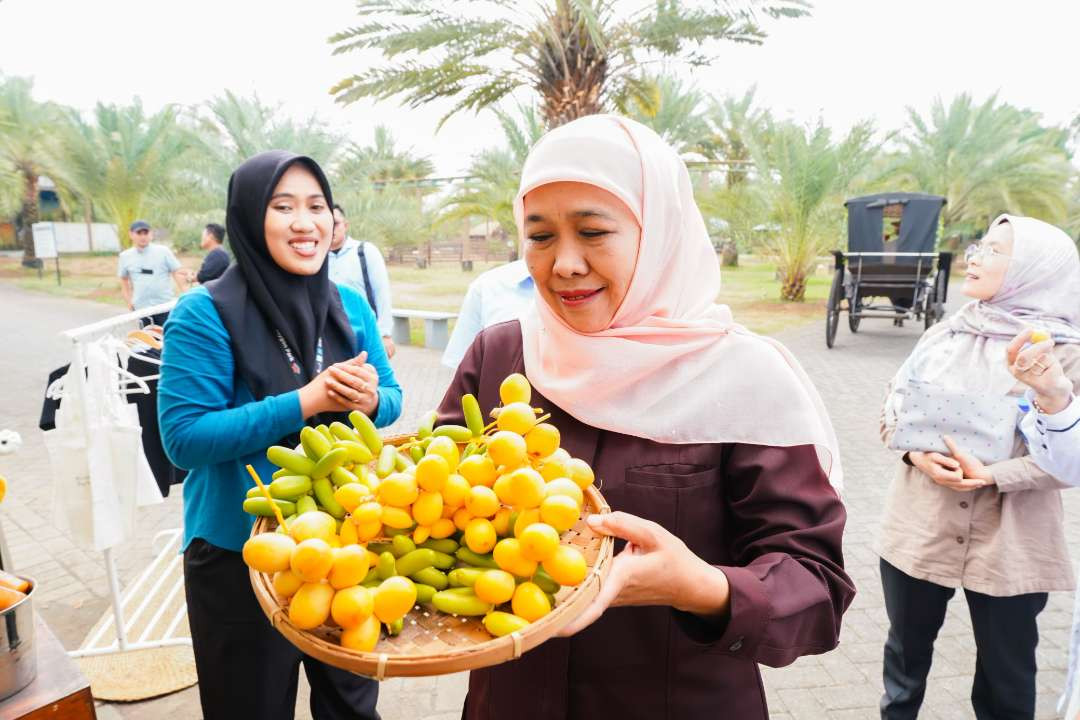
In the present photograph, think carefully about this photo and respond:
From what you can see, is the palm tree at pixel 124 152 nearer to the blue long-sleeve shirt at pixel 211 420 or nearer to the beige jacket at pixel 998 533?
the blue long-sleeve shirt at pixel 211 420

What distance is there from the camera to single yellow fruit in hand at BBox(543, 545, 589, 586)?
3.53ft

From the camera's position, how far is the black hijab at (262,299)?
220 cm

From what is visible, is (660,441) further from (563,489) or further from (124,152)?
(124,152)

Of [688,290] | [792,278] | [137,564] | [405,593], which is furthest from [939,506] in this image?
[792,278]

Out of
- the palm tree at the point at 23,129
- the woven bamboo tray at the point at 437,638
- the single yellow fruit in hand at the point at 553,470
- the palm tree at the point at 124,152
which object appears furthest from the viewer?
the palm tree at the point at 23,129

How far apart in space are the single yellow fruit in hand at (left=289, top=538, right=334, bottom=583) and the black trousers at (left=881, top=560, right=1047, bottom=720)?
237 cm

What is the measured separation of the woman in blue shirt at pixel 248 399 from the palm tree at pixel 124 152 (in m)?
19.4

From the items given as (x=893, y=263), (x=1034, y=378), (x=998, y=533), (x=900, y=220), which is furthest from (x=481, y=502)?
(x=900, y=220)

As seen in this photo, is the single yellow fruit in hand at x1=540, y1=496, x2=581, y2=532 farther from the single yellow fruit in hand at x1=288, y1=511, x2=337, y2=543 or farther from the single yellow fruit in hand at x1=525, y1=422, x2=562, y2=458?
the single yellow fruit in hand at x1=288, y1=511, x2=337, y2=543

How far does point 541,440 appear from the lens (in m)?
1.30

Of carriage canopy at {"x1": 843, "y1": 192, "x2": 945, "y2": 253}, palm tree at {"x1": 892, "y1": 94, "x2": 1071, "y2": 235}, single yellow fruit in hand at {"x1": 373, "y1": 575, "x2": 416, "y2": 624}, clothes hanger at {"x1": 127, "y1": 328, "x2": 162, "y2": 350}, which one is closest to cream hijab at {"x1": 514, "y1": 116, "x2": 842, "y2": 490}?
single yellow fruit in hand at {"x1": 373, "y1": 575, "x2": 416, "y2": 624}

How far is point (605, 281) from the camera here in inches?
59.7

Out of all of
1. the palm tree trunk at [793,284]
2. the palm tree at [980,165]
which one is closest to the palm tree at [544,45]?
the palm tree trunk at [793,284]

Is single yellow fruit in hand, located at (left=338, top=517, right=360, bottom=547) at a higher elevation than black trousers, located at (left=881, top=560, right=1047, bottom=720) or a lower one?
higher
